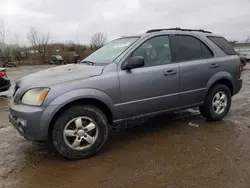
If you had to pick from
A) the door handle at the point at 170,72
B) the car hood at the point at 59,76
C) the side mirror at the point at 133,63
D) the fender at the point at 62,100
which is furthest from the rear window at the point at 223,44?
the fender at the point at 62,100

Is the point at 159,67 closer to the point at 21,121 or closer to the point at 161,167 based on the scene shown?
the point at 161,167

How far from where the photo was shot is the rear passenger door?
14.9 ft

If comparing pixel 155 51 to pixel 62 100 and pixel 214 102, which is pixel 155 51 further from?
pixel 62 100

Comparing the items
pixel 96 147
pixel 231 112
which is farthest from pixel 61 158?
pixel 231 112

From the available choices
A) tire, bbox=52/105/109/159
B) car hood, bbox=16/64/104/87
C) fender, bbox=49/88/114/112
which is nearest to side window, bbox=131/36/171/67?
car hood, bbox=16/64/104/87

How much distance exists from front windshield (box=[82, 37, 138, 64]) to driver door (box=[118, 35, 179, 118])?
0.23 metres

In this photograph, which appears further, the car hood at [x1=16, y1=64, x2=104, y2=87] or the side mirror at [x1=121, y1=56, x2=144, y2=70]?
the side mirror at [x1=121, y1=56, x2=144, y2=70]

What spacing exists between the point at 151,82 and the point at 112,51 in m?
0.88

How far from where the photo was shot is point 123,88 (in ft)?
12.5

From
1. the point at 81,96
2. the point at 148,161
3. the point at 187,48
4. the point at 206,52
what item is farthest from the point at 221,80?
the point at 81,96

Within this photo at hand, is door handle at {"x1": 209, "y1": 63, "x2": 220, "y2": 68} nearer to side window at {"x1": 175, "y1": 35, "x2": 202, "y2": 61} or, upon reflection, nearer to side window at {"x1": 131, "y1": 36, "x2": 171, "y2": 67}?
side window at {"x1": 175, "y1": 35, "x2": 202, "y2": 61}

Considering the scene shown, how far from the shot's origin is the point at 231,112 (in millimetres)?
5848

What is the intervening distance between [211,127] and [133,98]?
1.82m

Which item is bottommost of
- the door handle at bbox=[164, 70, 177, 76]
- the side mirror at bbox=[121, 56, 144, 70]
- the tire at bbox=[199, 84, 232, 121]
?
the tire at bbox=[199, 84, 232, 121]
